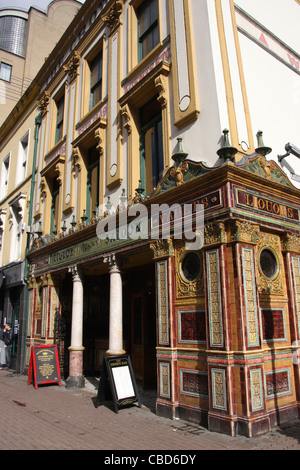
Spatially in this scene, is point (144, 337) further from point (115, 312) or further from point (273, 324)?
point (273, 324)

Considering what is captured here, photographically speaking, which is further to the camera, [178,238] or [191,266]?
[178,238]

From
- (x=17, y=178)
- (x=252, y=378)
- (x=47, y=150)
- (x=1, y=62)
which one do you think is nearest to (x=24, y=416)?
(x=252, y=378)

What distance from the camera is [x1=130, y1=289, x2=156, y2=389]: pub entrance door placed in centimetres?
1101

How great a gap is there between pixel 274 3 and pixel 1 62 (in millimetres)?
25322

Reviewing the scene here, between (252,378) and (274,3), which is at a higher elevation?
(274,3)

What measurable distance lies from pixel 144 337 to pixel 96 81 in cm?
916

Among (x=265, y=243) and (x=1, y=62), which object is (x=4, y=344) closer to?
(x=265, y=243)

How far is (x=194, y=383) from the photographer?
6.97 metres

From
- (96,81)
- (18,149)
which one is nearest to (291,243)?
(96,81)

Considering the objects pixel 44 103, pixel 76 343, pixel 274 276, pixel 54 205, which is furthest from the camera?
pixel 44 103

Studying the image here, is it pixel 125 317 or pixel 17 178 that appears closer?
pixel 125 317

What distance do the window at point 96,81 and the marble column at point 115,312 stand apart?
651cm

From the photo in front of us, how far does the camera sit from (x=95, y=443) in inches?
230

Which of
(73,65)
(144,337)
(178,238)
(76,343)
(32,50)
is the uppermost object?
(32,50)
